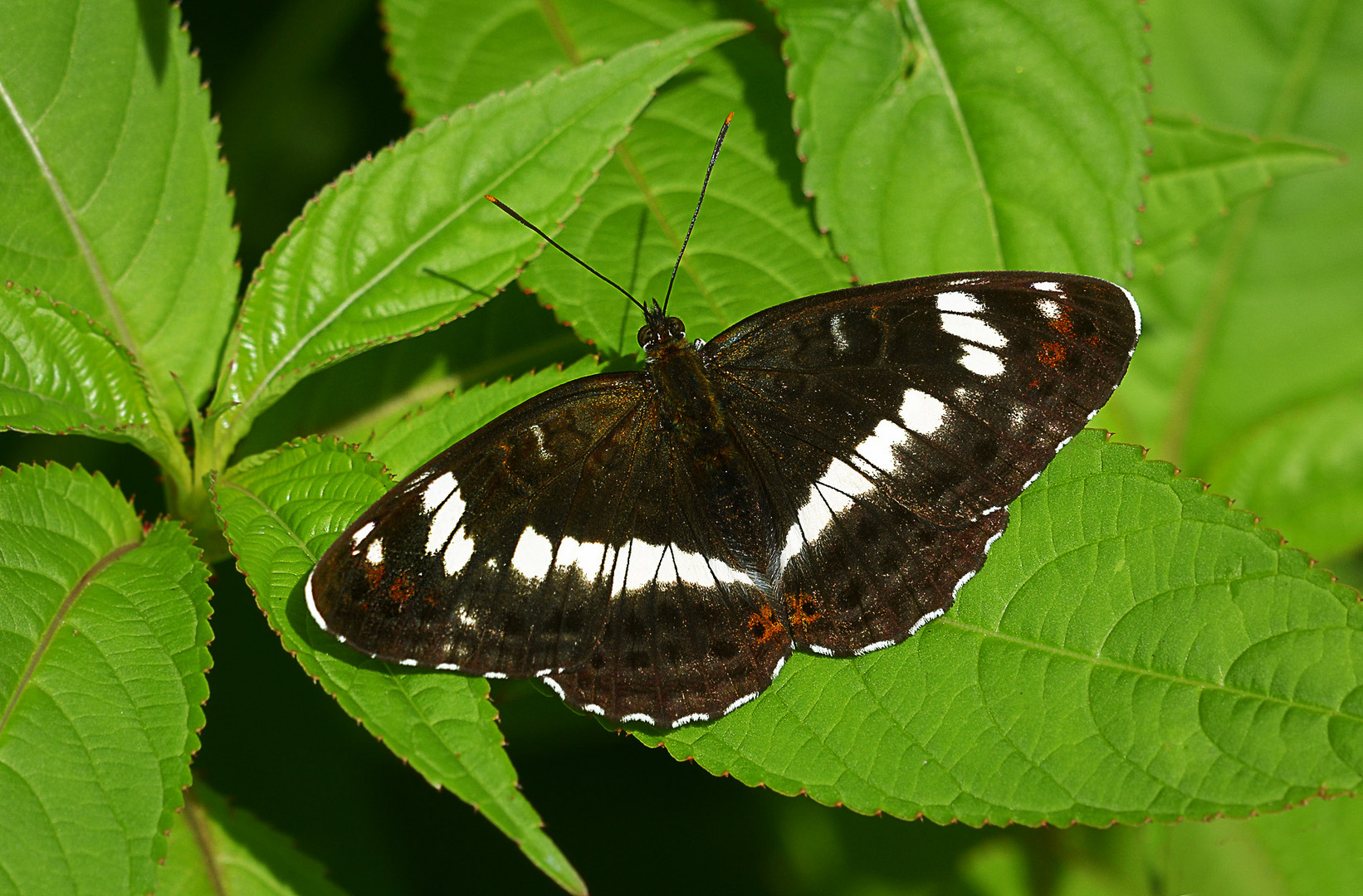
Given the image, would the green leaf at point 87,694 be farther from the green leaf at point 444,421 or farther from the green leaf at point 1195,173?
the green leaf at point 1195,173

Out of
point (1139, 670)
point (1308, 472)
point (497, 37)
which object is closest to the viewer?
point (1139, 670)

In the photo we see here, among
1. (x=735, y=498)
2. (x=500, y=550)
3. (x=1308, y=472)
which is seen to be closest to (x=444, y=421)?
(x=500, y=550)

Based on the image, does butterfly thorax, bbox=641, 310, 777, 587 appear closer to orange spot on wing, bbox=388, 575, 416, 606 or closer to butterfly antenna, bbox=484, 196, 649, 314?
butterfly antenna, bbox=484, 196, 649, 314

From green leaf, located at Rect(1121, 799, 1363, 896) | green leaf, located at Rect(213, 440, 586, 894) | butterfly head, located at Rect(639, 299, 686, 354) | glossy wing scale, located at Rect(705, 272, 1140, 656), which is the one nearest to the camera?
green leaf, located at Rect(213, 440, 586, 894)

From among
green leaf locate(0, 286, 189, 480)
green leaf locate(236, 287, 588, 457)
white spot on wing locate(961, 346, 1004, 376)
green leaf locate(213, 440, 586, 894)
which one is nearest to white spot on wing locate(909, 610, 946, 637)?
white spot on wing locate(961, 346, 1004, 376)

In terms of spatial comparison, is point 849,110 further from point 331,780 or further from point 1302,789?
point 331,780

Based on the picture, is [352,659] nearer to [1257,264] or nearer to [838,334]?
[838,334]

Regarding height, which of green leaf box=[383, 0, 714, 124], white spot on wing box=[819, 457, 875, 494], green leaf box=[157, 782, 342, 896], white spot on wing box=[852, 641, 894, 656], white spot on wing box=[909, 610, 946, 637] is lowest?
green leaf box=[157, 782, 342, 896]
